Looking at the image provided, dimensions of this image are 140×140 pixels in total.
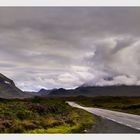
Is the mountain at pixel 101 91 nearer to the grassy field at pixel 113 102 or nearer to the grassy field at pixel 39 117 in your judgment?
the grassy field at pixel 113 102

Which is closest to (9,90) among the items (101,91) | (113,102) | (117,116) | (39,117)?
(39,117)

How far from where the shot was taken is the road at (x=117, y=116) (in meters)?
26.9

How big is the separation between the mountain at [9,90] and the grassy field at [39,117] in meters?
0.22

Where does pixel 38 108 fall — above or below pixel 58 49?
below

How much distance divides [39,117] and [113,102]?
298 cm

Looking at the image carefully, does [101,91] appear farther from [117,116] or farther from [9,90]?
[117,116]

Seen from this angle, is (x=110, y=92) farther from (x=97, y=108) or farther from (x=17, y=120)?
(x=17, y=120)

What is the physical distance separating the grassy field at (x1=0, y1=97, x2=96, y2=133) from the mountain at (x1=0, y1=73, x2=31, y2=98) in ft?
0.71

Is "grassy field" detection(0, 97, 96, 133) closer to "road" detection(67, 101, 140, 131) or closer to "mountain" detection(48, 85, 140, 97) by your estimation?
"mountain" detection(48, 85, 140, 97)

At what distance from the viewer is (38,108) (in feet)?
89.4

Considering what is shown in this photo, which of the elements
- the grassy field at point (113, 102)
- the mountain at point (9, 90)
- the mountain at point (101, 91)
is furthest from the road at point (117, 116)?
the mountain at point (9, 90)

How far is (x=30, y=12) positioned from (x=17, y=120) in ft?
13.5
